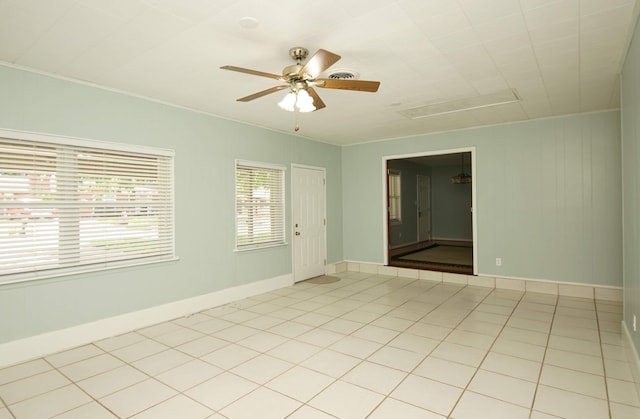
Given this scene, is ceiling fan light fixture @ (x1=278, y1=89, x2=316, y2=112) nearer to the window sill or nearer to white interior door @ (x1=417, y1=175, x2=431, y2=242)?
the window sill

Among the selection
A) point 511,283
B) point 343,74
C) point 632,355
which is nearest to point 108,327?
point 343,74

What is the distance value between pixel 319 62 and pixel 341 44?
20.4 inches

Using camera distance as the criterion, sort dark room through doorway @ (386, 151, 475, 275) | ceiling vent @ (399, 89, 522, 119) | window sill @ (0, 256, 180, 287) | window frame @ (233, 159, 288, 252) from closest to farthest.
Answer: window sill @ (0, 256, 180, 287) → ceiling vent @ (399, 89, 522, 119) → window frame @ (233, 159, 288, 252) → dark room through doorway @ (386, 151, 475, 275)

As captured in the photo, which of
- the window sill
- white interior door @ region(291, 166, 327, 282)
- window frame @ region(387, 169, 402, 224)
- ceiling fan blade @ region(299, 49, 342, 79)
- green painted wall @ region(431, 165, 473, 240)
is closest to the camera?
ceiling fan blade @ region(299, 49, 342, 79)

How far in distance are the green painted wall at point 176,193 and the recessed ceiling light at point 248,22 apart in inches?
82.2

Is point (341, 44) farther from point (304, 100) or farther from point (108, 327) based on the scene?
point (108, 327)

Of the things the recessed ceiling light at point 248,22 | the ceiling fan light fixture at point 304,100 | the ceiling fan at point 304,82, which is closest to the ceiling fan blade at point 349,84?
the ceiling fan at point 304,82

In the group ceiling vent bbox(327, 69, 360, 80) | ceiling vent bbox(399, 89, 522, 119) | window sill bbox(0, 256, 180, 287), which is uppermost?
ceiling vent bbox(399, 89, 522, 119)

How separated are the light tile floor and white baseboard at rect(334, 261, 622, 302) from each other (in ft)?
1.46

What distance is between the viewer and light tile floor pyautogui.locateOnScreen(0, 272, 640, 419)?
7.55ft

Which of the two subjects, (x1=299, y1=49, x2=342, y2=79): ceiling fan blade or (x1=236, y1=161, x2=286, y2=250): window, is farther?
(x1=236, y1=161, x2=286, y2=250): window

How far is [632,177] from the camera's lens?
2.75m

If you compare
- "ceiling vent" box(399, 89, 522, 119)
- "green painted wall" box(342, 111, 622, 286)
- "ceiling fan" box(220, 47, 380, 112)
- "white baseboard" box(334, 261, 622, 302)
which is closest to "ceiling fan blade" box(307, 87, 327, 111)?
"ceiling fan" box(220, 47, 380, 112)

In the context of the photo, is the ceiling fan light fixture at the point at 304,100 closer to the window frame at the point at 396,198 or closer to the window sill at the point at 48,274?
the window sill at the point at 48,274
